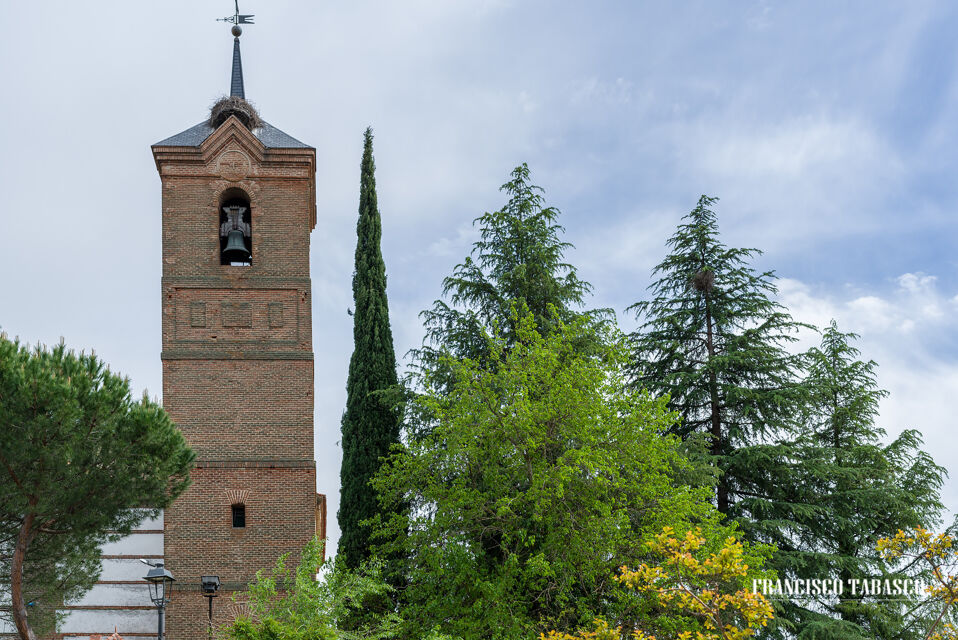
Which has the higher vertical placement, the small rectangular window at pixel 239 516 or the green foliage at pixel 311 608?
the small rectangular window at pixel 239 516

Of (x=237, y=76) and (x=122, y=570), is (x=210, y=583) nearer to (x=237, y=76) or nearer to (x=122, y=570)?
(x=122, y=570)

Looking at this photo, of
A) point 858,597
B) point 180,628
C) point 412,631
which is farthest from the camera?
point 858,597

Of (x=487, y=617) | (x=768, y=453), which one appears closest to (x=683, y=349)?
(x=768, y=453)

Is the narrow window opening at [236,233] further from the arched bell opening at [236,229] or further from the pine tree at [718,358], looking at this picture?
the pine tree at [718,358]

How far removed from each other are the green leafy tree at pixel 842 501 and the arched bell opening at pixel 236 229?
38.0ft

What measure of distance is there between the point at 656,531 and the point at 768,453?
17.3ft

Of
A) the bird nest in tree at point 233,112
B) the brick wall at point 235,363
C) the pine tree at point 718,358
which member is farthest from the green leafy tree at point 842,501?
the bird nest in tree at point 233,112

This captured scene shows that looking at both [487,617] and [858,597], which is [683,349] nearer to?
[858,597]

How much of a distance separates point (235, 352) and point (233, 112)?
547 cm

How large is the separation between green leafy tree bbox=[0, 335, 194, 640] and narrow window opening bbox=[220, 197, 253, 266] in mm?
4777

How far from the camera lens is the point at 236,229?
2019cm

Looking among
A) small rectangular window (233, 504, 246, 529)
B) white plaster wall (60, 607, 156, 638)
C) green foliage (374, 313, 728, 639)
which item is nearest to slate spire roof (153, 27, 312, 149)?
green foliage (374, 313, 728, 639)

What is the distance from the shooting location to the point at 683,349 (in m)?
22.8

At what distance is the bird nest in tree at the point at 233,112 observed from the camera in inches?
836
